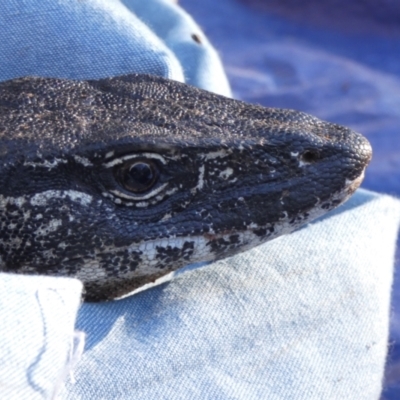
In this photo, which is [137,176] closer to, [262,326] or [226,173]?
[226,173]

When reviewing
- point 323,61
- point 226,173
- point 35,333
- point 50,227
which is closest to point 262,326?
point 226,173

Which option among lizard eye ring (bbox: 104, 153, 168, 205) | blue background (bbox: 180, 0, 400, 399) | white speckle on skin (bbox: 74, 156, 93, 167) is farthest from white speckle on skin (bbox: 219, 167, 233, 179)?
blue background (bbox: 180, 0, 400, 399)

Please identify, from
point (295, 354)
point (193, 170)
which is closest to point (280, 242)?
point (295, 354)

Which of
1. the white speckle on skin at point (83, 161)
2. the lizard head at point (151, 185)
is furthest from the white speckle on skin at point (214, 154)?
the white speckle on skin at point (83, 161)

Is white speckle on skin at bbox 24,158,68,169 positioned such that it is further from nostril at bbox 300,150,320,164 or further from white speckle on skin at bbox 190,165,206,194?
nostril at bbox 300,150,320,164

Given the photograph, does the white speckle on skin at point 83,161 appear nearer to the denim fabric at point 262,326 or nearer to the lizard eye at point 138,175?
the lizard eye at point 138,175
